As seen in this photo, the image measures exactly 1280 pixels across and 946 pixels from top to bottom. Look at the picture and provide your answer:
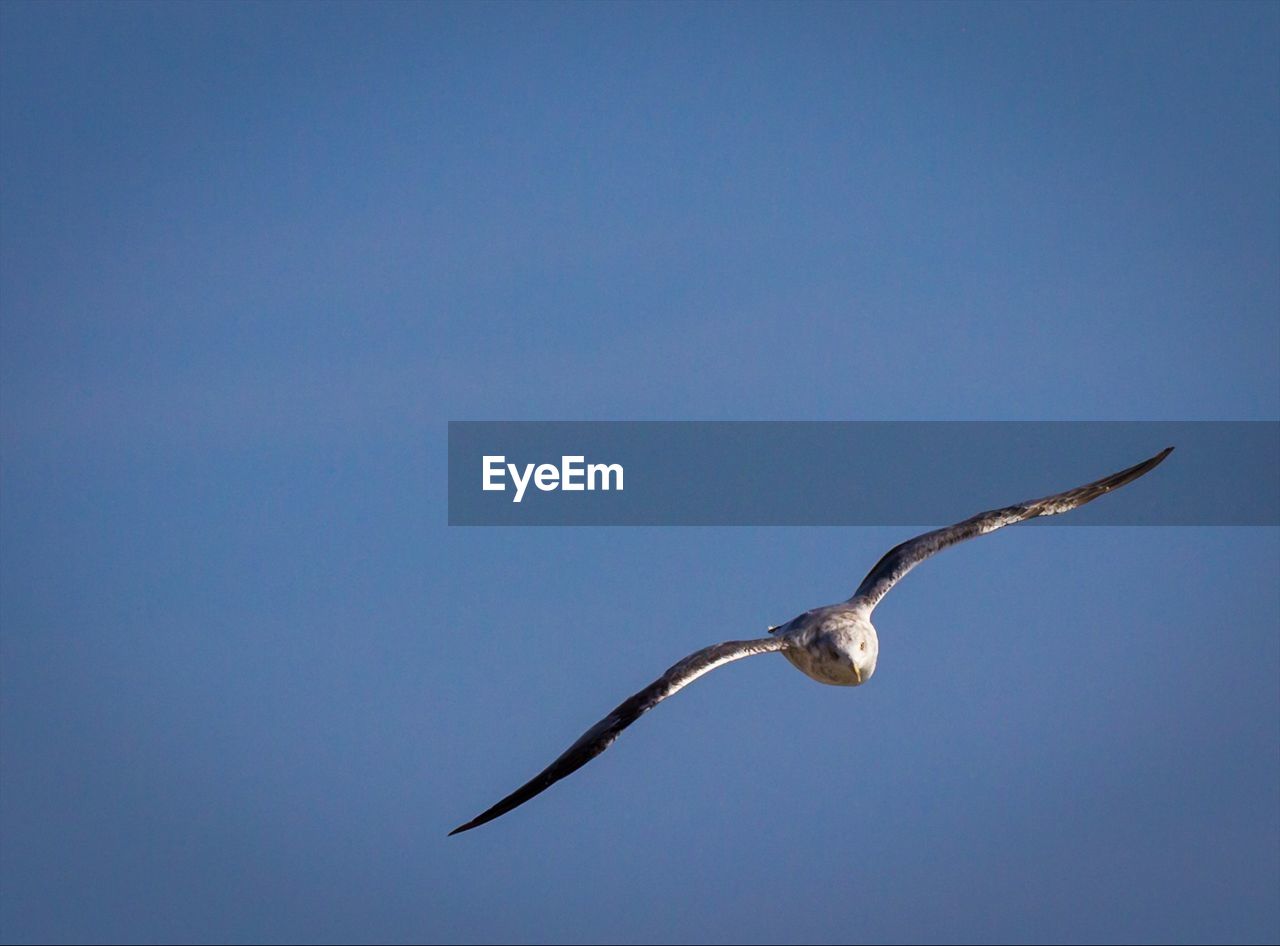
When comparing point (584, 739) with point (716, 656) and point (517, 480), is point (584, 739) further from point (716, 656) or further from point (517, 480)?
point (517, 480)

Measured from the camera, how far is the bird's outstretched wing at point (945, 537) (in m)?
37.5

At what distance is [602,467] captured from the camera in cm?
6750

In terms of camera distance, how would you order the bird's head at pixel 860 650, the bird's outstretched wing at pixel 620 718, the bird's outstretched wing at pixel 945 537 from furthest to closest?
the bird's outstretched wing at pixel 945 537 → the bird's head at pixel 860 650 → the bird's outstretched wing at pixel 620 718

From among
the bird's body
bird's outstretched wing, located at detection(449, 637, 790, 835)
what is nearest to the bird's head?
the bird's body

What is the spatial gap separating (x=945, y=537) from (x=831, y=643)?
4.98m

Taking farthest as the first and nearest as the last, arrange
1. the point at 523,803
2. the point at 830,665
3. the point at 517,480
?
the point at 517,480, the point at 830,665, the point at 523,803

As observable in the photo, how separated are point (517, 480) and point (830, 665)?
101ft

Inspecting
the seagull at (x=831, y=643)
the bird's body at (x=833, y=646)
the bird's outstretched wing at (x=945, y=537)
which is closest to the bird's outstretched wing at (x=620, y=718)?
the seagull at (x=831, y=643)

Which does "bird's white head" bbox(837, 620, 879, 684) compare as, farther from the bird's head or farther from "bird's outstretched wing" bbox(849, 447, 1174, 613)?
"bird's outstretched wing" bbox(849, 447, 1174, 613)

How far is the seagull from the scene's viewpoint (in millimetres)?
32500

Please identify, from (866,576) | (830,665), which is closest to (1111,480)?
(866,576)

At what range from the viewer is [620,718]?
3278 centimetres

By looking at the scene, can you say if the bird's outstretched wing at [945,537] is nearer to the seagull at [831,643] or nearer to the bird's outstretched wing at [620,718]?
the seagull at [831,643]

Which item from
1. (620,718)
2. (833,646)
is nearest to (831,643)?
(833,646)
